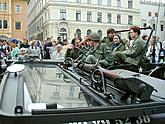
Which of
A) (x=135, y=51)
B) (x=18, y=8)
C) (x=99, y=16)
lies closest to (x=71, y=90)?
(x=135, y=51)

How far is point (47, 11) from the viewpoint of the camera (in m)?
66.8

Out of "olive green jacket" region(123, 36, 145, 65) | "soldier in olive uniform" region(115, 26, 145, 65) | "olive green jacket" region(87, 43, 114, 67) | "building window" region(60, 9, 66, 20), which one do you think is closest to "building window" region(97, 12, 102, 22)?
"building window" region(60, 9, 66, 20)

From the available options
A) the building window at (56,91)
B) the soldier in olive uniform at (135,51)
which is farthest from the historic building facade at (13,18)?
the building window at (56,91)

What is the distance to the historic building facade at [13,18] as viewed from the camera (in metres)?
69.2

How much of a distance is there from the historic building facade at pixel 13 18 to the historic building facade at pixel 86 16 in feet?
16.1

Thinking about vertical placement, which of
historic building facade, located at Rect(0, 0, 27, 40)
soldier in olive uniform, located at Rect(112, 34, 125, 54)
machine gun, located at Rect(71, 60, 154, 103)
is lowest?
machine gun, located at Rect(71, 60, 154, 103)

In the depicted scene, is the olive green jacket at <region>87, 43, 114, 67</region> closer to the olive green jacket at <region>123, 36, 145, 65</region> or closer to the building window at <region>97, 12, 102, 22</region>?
the olive green jacket at <region>123, 36, 145, 65</region>

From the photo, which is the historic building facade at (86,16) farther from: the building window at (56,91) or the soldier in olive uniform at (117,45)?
the building window at (56,91)

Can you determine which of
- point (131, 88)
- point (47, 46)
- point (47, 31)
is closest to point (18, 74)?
A: point (131, 88)

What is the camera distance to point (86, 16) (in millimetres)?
66688

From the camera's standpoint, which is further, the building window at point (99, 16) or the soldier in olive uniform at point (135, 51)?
the building window at point (99, 16)

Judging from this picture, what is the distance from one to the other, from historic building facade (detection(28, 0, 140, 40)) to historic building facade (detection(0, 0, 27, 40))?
4900mm

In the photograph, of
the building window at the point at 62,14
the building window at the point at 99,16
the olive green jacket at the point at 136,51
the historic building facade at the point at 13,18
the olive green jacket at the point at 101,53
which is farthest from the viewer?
the historic building facade at the point at 13,18

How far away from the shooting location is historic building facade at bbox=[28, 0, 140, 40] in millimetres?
63531
